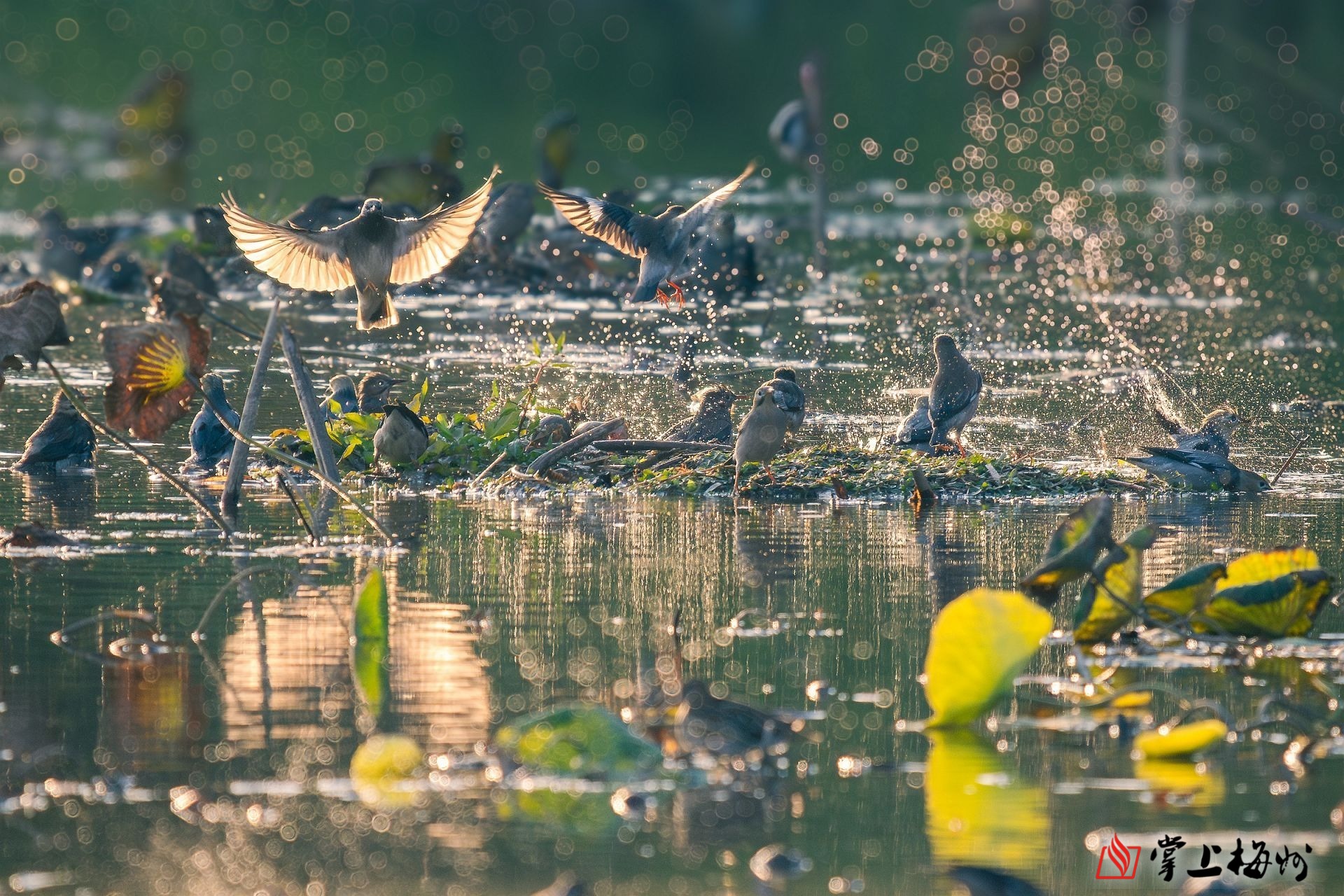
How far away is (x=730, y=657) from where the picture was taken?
307 inches

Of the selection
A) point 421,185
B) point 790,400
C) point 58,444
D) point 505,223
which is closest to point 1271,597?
point 790,400

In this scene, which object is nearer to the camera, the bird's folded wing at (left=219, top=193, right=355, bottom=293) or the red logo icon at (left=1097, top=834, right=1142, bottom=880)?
the red logo icon at (left=1097, top=834, right=1142, bottom=880)

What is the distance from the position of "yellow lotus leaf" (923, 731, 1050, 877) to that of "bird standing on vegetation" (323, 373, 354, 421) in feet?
21.2

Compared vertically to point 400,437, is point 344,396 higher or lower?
higher

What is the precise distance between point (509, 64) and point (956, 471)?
A: 32.8 m

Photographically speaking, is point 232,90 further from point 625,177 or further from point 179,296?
point 179,296

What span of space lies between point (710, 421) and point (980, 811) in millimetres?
6336

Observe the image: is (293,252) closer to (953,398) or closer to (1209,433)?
(953,398)

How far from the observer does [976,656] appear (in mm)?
6918

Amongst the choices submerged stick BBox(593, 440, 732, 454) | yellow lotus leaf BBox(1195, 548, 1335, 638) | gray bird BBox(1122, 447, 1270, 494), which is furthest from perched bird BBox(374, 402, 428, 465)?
yellow lotus leaf BBox(1195, 548, 1335, 638)

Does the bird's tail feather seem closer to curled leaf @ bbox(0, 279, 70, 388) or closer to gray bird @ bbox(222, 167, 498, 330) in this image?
gray bird @ bbox(222, 167, 498, 330)

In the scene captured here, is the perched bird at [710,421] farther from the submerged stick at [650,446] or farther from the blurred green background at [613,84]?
the blurred green background at [613,84]

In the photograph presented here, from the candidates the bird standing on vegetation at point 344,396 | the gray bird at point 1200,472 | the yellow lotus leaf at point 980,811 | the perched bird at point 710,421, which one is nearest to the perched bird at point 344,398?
the bird standing on vegetation at point 344,396

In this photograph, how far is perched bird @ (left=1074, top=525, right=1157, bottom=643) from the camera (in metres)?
7.98
